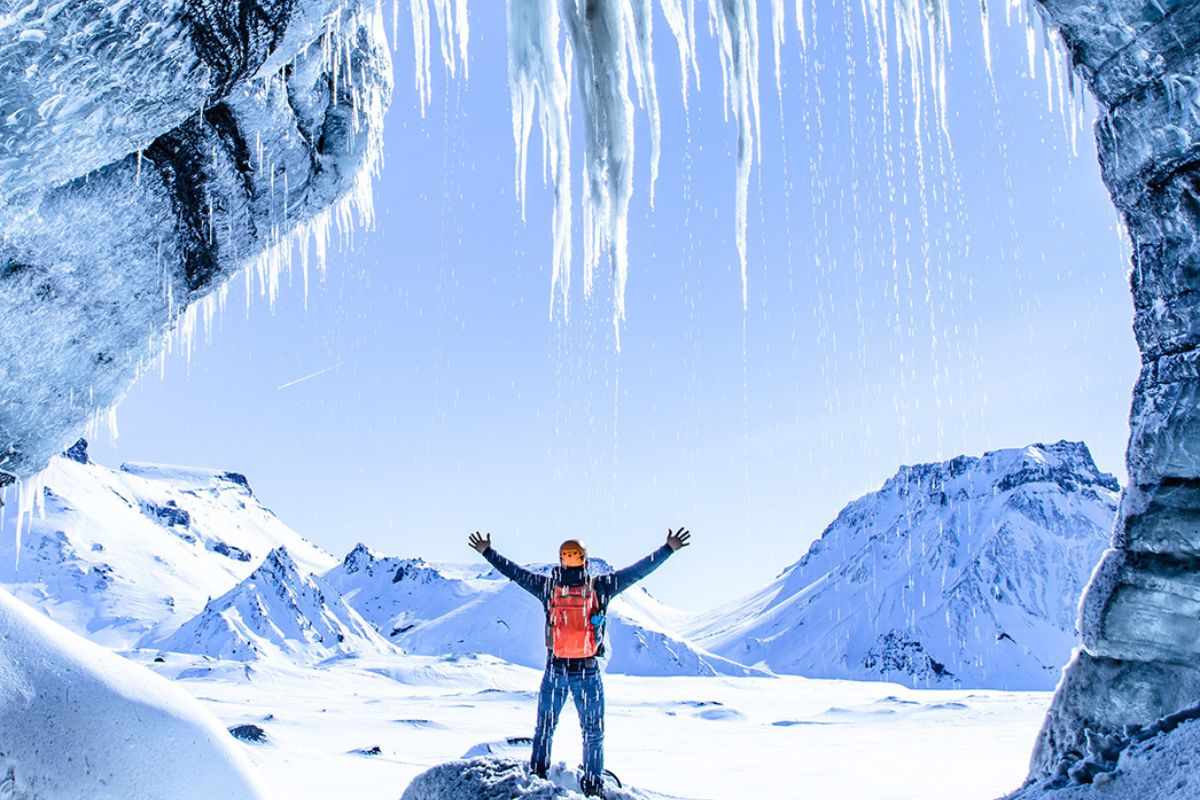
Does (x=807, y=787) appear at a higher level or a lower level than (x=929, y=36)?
lower

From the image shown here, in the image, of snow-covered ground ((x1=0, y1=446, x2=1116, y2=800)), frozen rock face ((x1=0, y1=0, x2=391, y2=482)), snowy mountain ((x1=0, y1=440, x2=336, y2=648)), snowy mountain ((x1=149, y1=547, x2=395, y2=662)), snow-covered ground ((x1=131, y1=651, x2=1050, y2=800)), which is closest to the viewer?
frozen rock face ((x1=0, y1=0, x2=391, y2=482))

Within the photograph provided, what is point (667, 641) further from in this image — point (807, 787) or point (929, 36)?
point (929, 36)

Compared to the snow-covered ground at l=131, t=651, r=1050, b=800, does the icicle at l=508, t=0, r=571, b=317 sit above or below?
above

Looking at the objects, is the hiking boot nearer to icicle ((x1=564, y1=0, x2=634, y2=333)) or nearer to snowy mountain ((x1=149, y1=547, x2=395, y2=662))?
icicle ((x1=564, y1=0, x2=634, y2=333))

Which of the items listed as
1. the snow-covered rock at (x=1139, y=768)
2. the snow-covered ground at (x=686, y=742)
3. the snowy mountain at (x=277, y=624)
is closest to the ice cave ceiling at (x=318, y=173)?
the snow-covered rock at (x=1139, y=768)

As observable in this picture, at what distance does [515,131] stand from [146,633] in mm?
143426

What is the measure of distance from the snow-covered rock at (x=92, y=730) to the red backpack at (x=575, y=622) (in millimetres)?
2443

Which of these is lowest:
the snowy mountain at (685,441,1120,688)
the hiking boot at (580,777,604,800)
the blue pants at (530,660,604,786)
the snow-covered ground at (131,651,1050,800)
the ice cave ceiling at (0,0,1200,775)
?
the snowy mountain at (685,441,1120,688)

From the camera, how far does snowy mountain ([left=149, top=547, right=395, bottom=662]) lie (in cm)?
10481

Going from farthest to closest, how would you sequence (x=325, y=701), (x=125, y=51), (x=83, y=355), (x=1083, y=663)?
(x=325, y=701) < (x=83, y=355) < (x=1083, y=663) < (x=125, y=51)

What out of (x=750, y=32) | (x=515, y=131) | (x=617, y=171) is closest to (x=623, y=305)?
(x=617, y=171)

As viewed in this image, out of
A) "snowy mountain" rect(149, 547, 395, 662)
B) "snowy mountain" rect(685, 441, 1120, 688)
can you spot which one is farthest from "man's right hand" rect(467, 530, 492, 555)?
"snowy mountain" rect(685, 441, 1120, 688)

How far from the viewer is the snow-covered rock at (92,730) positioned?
4285 mm

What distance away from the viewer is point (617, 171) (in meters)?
4.37
